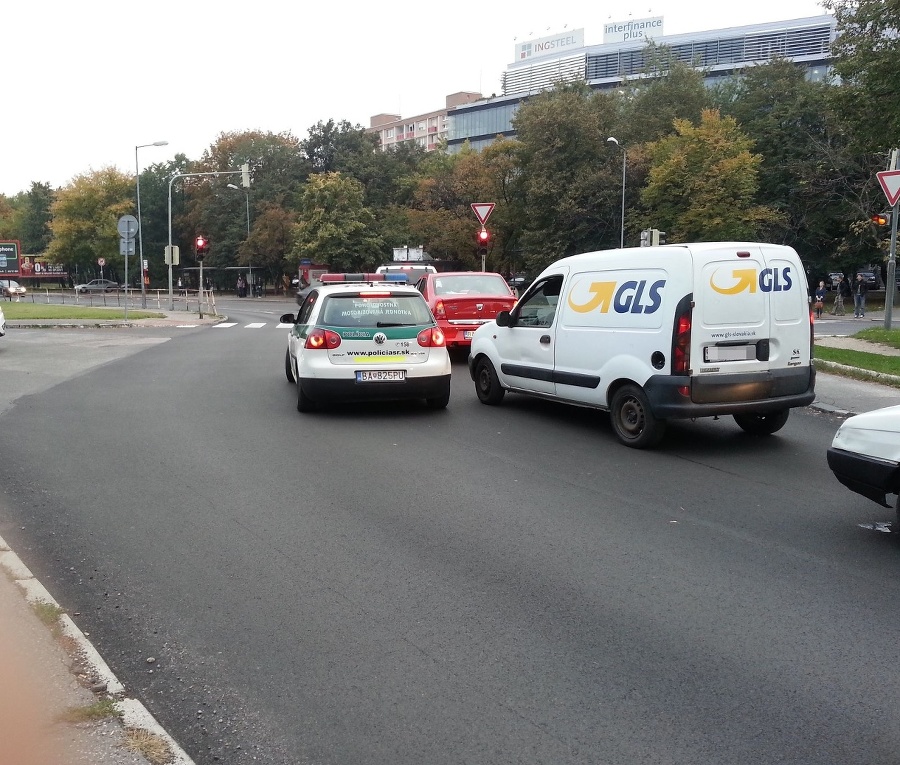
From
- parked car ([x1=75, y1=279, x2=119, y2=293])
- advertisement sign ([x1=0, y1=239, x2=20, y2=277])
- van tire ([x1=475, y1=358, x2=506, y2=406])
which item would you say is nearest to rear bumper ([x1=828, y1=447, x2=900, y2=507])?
van tire ([x1=475, y1=358, x2=506, y2=406])

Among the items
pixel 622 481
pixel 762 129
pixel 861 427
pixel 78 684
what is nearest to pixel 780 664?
pixel 861 427

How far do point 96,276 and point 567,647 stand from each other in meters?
110

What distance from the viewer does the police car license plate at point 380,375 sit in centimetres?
1049

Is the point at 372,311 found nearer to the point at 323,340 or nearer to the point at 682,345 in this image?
the point at 323,340

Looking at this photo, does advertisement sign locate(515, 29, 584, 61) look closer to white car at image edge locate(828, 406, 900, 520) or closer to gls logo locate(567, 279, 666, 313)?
gls logo locate(567, 279, 666, 313)

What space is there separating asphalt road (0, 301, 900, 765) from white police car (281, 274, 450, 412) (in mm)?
1063

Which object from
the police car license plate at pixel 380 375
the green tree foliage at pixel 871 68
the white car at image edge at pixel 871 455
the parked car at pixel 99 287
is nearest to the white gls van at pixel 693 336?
the police car license plate at pixel 380 375

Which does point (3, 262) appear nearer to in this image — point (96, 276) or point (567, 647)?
point (567, 647)

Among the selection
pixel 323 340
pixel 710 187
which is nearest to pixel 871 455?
pixel 323 340

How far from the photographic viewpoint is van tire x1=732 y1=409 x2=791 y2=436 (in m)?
9.36

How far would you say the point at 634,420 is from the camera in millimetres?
8945

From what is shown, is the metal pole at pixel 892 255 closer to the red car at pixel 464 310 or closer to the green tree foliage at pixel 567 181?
the red car at pixel 464 310

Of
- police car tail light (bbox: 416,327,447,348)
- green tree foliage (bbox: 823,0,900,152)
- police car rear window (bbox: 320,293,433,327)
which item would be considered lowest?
police car tail light (bbox: 416,327,447,348)

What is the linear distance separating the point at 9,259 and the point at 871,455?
151ft
